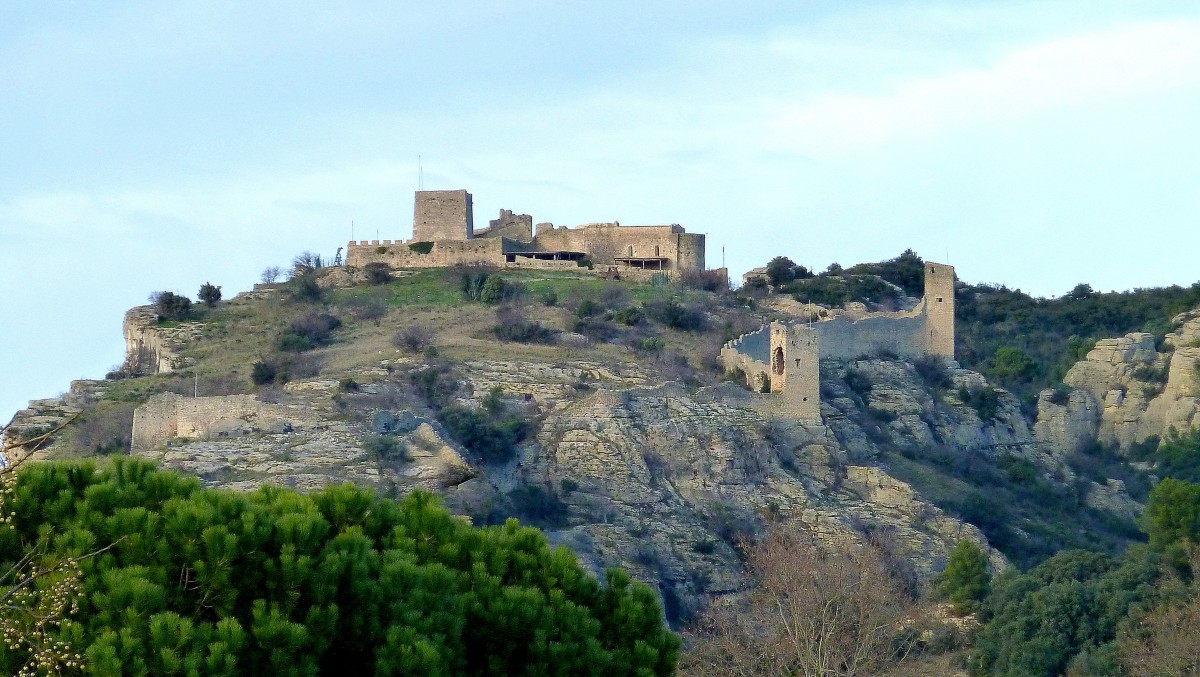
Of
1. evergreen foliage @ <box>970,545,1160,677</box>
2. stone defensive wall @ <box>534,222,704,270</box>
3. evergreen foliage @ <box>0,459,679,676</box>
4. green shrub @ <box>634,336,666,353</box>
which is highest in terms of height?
stone defensive wall @ <box>534,222,704,270</box>

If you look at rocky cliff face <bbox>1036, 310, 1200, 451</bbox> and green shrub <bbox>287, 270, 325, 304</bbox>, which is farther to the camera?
rocky cliff face <bbox>1036, 310, 1200, 451</bbox>

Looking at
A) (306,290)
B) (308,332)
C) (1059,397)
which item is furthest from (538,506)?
(1059,397)

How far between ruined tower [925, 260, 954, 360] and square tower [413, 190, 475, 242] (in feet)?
45.3

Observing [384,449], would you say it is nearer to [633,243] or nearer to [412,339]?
[412,339]

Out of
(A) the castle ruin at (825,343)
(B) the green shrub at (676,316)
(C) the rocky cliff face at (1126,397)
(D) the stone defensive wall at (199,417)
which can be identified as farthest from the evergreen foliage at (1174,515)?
(D) the stone defensive wall at (199,417)

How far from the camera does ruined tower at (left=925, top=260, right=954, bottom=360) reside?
5478 cm

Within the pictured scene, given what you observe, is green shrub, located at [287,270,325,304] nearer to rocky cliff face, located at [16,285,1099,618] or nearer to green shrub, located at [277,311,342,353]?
green shrub, located at [277,311,342,353]

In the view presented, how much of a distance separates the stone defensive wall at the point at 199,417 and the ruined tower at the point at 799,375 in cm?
1152

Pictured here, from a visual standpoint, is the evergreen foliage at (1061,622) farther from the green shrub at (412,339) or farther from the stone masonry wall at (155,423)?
the stone masonry wall at (155,423)

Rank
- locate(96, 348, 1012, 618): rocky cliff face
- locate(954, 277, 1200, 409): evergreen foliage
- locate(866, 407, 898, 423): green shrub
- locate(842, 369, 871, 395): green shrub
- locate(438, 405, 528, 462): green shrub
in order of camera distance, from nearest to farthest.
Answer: locate(96, 348, 1012, 618): rocky cliff face, locate(438, 405, 528, 462): green shrub, locate(866, 407, 898, 423): green shrub, locate(842, 369, 871, 395): green shrub, locate(954, 277, 1200, 409): evergreen foliage

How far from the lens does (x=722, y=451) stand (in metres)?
43.2


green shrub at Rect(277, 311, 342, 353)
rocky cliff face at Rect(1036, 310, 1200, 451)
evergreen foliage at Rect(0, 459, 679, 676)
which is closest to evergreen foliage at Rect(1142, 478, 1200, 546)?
rocky cliff face at Rect(1036, 310, 1200, 451)

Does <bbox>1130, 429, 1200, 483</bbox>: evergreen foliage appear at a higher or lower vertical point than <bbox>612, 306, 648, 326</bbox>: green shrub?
lower

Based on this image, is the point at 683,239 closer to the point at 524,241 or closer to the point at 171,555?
the point at 524,241
